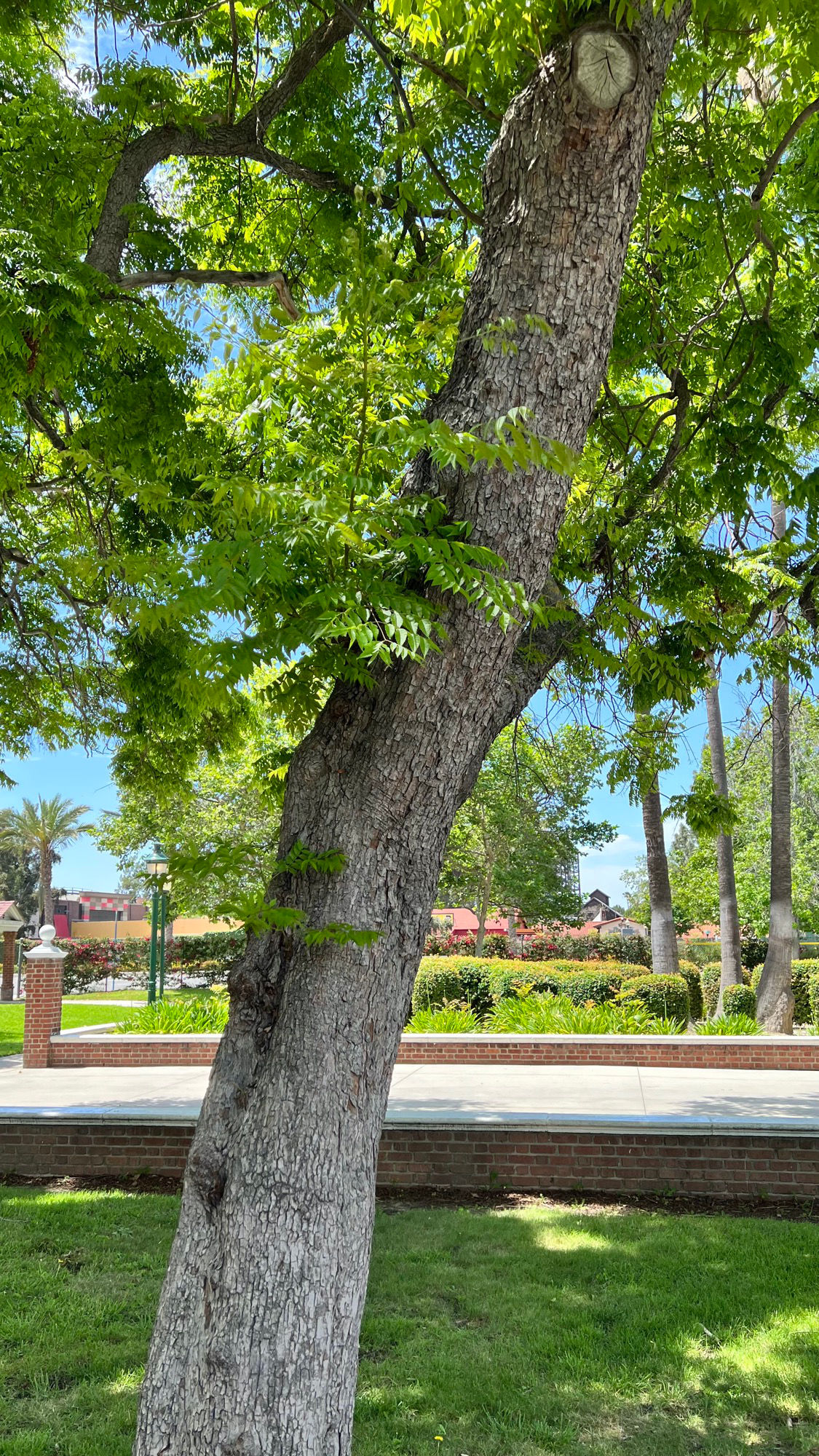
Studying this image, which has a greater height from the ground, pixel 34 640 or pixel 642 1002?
pixel 34 640

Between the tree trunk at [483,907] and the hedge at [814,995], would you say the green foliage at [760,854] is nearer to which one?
the tree trunk at [483,907]

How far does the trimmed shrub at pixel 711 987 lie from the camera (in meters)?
17.8

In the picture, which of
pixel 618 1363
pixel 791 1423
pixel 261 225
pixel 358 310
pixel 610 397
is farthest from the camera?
pixel 261 225

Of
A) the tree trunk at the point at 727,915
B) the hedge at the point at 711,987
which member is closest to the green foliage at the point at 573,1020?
the tree trunk at the point at 727,915

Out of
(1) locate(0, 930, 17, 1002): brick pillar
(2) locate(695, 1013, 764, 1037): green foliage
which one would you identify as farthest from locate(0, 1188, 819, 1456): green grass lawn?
(1) locate(0, 930, 17, 1002): brick pillar

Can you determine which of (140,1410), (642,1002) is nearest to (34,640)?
(140,1410)

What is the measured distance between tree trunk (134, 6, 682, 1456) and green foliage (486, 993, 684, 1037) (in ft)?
37.3

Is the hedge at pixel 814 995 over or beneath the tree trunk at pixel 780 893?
beneath

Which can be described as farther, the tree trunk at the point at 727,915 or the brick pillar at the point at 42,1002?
the tree trunk at the point at 727,915

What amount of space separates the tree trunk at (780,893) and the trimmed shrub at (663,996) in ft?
3.45

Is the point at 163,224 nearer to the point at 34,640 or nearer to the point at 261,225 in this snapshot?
the point at 261,225

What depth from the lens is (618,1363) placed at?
4.58 meters

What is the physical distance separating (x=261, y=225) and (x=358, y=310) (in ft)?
20.8

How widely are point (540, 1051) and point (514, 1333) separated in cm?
788
